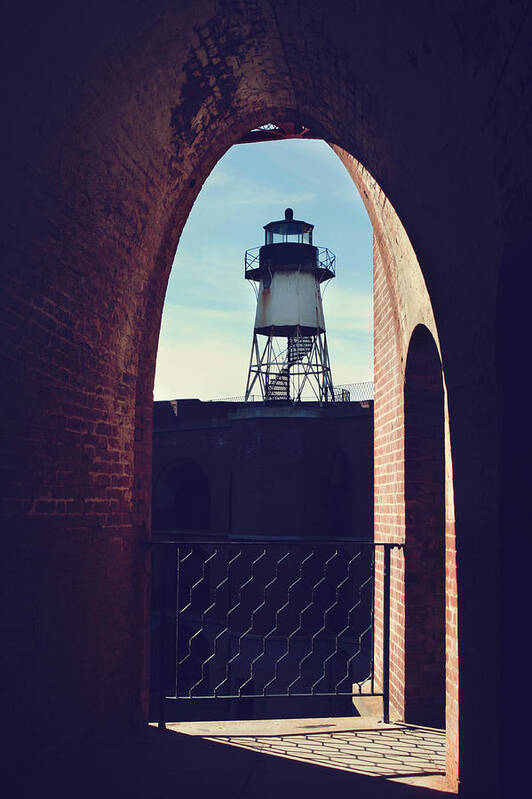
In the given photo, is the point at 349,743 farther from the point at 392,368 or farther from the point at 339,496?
the point at 339,496

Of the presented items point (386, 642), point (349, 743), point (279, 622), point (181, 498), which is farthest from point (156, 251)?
point (181, 498)

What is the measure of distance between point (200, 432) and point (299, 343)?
179 inches

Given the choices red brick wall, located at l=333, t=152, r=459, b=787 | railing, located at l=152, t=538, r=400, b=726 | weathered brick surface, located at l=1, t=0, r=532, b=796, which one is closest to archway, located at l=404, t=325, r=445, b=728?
red brick wall, located at l=333, t=152, r=459, b=787

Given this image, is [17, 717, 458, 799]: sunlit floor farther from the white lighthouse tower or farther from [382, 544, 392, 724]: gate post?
the white lighthouse tower

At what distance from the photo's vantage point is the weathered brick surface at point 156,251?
283 centimetres

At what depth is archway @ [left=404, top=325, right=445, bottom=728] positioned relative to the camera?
500cm

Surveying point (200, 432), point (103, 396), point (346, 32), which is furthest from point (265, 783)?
point (200, 432)

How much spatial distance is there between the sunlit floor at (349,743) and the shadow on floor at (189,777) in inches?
4.7

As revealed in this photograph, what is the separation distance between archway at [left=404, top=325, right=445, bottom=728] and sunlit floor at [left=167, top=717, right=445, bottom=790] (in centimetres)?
28

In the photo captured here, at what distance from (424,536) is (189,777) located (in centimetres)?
224

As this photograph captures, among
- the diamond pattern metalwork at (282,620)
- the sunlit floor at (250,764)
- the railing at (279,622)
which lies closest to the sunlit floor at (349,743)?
the sunlit floor at (250,764)

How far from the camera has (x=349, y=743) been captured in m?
4.57

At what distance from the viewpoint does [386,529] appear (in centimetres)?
579

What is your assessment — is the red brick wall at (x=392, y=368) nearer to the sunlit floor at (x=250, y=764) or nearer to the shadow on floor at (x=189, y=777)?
the sunlit floor at (x=250, y=764)
